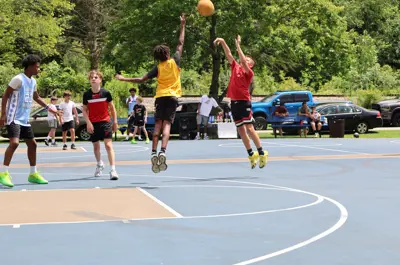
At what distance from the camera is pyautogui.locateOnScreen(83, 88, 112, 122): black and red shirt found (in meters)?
13.6

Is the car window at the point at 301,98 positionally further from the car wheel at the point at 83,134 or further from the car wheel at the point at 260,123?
the car wheel at the point at 83,134

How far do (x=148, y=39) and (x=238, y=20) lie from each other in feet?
12.0

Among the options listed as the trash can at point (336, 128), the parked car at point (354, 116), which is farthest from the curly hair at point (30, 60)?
the parked car at point (354, 116)

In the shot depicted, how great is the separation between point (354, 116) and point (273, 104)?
12.2 feet

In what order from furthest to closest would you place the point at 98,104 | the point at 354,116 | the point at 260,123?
the point at 260,123
the point at 354,116
the point at 98,104

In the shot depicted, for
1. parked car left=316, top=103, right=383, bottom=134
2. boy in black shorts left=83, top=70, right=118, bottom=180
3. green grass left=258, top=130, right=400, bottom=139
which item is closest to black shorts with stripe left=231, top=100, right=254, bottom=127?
boy in black shorts left=83, top=70, right=118, bottom=180

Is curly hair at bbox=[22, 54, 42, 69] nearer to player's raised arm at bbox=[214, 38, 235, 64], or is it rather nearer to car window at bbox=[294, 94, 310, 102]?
player's raised arm at bbox=[214, 38, 235, 64]

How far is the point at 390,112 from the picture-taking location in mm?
39906

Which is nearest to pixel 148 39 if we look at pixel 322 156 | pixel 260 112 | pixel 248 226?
pixel 260 112

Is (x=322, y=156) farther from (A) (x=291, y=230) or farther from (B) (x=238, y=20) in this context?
(B) (x=238, y=20)

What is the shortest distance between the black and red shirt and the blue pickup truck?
21.4m

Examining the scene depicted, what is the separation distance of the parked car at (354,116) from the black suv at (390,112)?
20.3 feet

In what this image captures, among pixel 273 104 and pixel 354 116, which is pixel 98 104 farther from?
pixel 273 104

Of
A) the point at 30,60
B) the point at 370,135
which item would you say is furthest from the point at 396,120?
the point at 30,60
